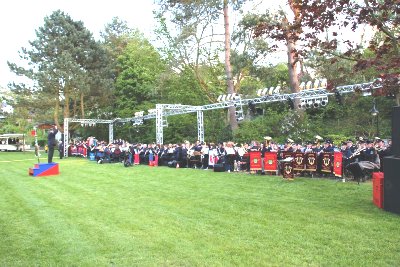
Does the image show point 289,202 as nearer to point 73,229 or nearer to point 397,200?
point 397,200

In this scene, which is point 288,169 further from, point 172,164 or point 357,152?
point 172,164

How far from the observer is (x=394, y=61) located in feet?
23.8

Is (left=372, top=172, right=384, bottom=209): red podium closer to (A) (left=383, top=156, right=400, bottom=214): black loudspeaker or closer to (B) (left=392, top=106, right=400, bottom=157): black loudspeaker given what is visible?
(A) (left=383, top=156, right=400, bottom=214): black loudspeaker

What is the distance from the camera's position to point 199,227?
7.16 metres

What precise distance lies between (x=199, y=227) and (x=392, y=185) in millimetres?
4093

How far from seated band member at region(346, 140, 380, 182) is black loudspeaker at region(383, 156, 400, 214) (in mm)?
3658

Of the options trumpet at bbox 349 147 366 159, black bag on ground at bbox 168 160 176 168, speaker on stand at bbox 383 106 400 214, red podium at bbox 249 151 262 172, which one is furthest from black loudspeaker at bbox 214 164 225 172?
speaker on stand at bbox 383 106 400 214

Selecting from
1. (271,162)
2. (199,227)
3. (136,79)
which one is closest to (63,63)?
(136,79)

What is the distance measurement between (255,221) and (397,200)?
2.95 metres

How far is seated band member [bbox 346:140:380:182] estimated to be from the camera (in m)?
12.0

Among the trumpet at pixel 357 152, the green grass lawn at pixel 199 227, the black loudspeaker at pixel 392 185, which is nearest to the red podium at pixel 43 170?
the green grass lawn at pixel 199 227

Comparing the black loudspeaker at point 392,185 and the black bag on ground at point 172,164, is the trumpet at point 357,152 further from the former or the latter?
the black bag on ground at point 172,164

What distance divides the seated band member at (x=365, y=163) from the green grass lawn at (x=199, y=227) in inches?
20.3

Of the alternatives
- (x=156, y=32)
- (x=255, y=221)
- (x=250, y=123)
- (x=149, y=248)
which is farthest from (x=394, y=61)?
(x=156, y=32)
